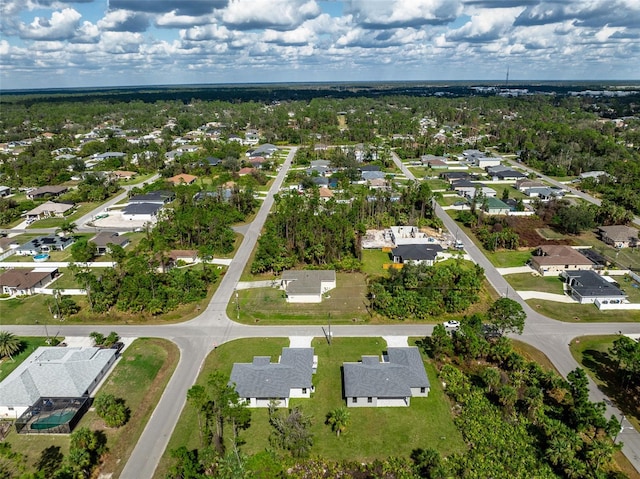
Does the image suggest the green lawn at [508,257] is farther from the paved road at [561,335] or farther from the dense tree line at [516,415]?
the dense tree line at [516,415]

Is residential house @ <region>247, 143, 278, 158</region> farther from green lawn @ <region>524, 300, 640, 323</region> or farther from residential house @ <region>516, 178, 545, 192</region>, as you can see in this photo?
green lawn @ <region>524, 300, 640, 323</region>

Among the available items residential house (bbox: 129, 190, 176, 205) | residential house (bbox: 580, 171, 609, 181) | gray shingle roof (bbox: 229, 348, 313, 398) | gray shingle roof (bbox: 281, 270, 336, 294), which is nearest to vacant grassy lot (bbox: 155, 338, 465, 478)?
gray shingle roof (bbox: 229, 348, 313, 398)

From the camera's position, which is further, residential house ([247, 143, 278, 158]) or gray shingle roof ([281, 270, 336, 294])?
residential house ([247, 143, 278, 158])

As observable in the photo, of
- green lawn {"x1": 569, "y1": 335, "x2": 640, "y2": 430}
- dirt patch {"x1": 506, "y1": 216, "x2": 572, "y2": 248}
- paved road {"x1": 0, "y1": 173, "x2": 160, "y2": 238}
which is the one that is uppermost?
paved road {"x1": 0, "y1": 173, "x2": 160, "y2": 238}

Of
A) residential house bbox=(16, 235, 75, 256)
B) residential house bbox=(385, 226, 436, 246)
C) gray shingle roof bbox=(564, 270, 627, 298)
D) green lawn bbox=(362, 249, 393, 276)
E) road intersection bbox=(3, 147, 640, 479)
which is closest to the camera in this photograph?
road intersection bbox=(3, 147, 640, 479)

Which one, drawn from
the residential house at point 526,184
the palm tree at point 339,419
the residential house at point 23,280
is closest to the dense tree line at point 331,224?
the residential house at point 23,280
